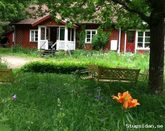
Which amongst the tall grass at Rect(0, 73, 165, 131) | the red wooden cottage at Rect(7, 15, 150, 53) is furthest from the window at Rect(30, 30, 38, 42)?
the tall grass at Rect(0, 73, 165, 131)

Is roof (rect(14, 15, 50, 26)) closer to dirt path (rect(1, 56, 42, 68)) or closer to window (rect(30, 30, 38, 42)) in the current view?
window (rect(30, 30, 38, 42))

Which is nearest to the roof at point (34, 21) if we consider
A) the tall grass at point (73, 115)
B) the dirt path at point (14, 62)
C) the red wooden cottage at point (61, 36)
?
the red wooden cottage at point (61, 36)

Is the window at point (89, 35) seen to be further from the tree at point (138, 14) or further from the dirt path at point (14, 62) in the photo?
the tree at point (138, 14)

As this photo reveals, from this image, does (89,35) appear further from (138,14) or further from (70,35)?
(138,14)

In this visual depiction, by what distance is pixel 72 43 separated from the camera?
4788 centimetres

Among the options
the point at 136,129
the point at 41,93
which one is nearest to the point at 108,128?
the point at 136,129

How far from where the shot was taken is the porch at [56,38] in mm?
47250

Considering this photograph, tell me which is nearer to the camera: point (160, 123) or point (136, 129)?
point (136, 129)

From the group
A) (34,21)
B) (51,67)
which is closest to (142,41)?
(34,21)

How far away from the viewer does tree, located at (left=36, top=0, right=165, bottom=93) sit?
12.7 m

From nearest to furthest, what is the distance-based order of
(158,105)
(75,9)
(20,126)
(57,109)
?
(20,126), (57,109), (158,105), (75,9)

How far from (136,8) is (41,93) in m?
3.86

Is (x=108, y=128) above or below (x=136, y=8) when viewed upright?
below

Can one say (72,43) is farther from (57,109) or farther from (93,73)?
(57,109)
